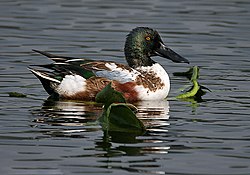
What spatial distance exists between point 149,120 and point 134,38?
227 centimetres

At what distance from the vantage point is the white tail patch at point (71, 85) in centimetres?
1298

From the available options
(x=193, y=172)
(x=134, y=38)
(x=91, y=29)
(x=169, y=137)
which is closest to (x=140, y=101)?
(x=134, y=38)

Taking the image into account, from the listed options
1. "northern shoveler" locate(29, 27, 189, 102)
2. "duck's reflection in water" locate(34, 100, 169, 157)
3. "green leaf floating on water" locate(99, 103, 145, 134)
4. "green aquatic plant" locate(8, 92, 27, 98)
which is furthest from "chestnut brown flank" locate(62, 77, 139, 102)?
"green leaf floating on water" locate(99, 103, 145, 134)

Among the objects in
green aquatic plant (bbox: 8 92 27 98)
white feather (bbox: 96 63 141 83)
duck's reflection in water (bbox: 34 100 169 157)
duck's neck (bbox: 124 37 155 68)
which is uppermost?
duck's neck (bbox: 124 37 155 68)

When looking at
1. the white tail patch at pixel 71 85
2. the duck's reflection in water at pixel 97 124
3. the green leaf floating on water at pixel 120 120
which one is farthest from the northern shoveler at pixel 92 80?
the green leaf floating on water at pixel 120 120

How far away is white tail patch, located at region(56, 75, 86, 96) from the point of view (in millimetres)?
12984

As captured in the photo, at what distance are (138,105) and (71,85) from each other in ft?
3.00

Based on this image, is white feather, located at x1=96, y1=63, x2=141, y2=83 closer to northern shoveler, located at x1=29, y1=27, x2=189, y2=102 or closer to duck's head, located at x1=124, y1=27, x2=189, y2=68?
northern shoveler, located at x1=29, y1=27, x2=189, y2=102

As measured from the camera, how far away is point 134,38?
44.6 ft

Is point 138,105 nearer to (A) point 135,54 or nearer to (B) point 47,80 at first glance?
(A) point 135,54

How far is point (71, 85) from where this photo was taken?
12992 millimetres

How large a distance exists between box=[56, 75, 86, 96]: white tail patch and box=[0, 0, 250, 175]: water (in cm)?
24

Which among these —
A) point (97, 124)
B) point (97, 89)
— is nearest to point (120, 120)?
point (97, 124)

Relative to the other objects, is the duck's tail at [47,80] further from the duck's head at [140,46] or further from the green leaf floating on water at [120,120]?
the green leaf floating on water at [120,120]
